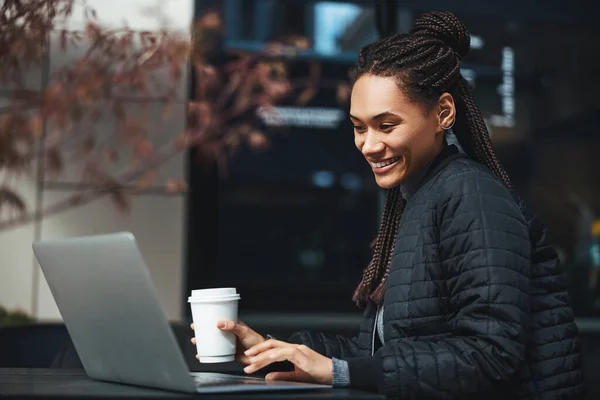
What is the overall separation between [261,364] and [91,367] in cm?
36

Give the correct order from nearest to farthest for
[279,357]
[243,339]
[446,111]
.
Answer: [279,357]
[243,339]
[446,111]

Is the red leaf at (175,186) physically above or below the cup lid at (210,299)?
above

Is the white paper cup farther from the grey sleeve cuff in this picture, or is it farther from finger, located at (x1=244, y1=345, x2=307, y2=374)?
the grey sleeve cuff

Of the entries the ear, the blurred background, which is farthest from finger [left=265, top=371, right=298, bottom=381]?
the blurred background

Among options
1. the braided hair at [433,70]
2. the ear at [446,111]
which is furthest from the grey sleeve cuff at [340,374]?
the ear at [446,111]

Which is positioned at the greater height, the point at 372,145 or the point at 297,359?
the point at 372,145

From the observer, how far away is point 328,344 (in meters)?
2.06

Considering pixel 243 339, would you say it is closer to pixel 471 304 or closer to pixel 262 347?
pixel 262 347

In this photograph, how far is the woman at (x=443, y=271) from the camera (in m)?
1.59

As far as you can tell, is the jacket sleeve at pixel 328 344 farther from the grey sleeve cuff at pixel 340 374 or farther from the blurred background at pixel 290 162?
the blurred background at pixel 290 162

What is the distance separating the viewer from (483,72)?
5.04 metres

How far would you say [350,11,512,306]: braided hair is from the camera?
6.04 ft

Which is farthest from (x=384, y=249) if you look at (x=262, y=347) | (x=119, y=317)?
(x=119, y=317)

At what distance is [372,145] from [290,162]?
302cm
